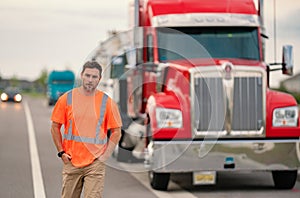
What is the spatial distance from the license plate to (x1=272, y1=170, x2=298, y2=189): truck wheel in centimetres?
133

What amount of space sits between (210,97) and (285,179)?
1.93 meters

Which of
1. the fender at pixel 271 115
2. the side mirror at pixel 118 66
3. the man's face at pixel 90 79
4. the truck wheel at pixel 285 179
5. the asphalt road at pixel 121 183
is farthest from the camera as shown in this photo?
the side mirror at pixel 118 66

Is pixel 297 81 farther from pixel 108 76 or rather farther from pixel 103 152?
pixel 103 152

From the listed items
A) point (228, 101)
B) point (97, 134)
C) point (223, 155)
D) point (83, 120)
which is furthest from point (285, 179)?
point (83, 120)

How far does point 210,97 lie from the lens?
1287cm

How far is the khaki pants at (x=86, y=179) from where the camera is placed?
7.84 metres

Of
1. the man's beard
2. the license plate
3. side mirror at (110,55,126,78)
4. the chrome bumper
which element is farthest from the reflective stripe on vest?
side mirror at (110,55,126,78)

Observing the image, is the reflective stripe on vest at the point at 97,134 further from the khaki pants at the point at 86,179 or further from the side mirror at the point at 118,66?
the side mirror at the point at 118,66

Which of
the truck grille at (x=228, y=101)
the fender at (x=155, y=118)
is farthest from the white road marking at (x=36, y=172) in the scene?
the truck grille at (x=228, y=101)

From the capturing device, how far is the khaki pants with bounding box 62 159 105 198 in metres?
7.84

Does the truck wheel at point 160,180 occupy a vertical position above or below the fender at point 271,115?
below

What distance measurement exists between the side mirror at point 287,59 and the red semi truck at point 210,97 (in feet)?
0.06

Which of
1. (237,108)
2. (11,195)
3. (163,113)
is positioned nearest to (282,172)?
(237,108)

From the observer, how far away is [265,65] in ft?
44.8
